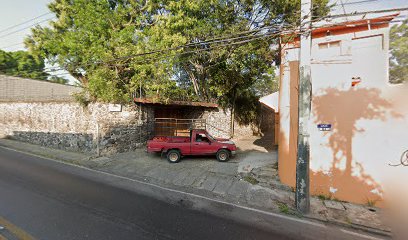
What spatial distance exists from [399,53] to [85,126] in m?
14.1

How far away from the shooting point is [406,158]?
208 inches

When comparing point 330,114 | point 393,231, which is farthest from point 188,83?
point 393,231

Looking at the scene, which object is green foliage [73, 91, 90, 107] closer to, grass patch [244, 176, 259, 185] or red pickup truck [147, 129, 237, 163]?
red pickup truck [147, 129, 237, 163]

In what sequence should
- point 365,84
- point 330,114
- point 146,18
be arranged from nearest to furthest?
point 365,84
point 330,114
point 146,18

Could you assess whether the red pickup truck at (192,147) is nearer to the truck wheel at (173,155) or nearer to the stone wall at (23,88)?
the truck wheel at (173,155)

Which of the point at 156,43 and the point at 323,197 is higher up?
the point at 156,43

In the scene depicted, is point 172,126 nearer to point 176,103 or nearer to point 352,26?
point 176,103

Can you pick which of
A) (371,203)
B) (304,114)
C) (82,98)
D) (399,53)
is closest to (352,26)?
(399,53)

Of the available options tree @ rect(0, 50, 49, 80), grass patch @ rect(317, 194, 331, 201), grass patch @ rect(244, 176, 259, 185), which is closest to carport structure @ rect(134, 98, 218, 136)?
grass patch @ rect(244, 176, 259, 185)

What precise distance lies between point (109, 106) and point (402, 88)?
12051 millimetres

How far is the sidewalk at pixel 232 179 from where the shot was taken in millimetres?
5223

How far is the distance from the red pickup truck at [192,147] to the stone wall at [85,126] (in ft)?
8.39

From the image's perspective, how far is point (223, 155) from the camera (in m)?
10.1

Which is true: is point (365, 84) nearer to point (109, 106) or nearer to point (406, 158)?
point (406, 158)
